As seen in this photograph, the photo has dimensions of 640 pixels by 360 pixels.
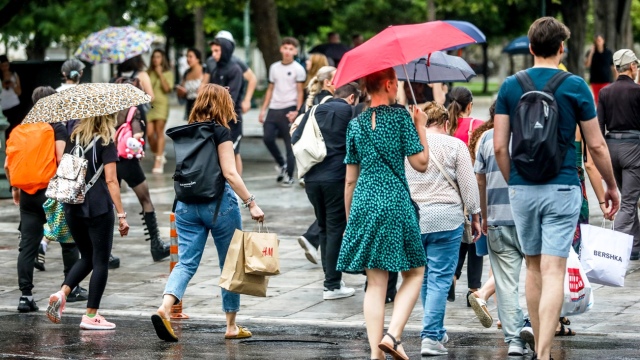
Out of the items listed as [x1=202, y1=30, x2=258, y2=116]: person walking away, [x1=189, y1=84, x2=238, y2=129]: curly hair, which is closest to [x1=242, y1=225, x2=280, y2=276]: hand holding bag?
[x1=189, y1=84, x2=238, y2=129]: curly hair

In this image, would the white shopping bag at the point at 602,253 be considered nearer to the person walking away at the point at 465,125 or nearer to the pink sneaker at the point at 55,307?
the person walking away at the point at 465,125

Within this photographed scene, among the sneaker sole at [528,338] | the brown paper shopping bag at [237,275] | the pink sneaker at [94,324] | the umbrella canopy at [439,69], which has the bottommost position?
the pink sneaker at [94,324]

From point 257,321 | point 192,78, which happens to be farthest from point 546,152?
point 192,78

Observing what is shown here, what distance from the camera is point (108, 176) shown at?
8750mm

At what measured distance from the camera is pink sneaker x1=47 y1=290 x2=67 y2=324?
28.1 ft

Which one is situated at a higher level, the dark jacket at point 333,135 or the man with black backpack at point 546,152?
the man with black backpack at point 546,152

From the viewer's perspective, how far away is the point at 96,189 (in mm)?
8758

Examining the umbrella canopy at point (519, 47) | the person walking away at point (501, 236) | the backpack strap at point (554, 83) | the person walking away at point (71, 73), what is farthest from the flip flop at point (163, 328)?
the umbrella canopy at point (519, 47)

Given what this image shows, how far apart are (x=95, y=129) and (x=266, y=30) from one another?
1609 cm

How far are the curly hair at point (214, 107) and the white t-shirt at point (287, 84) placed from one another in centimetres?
912

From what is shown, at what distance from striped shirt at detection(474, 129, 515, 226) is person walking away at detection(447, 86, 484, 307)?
93cm

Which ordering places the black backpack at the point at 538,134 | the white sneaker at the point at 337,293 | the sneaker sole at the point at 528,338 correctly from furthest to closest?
1. the white sneaker at the point at 337,293
2. the sneaker sole at the point at 528,338
3. the black backpack at the point at 538,134

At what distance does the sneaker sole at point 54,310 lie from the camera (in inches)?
338

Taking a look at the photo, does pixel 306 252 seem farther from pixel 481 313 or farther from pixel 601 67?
pixel 601 67
